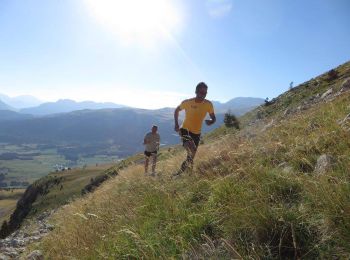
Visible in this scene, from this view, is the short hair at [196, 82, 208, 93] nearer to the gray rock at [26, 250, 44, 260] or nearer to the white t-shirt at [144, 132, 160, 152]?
the gray rock at [26, 250, 44, 260]

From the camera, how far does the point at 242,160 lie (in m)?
6.91

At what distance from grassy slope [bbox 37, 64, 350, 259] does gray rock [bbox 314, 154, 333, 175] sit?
0.35ft

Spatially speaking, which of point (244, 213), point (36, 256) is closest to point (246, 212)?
point (244, 213)

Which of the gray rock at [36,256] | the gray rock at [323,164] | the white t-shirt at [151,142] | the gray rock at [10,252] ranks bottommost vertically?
the gray rock at [10,252]

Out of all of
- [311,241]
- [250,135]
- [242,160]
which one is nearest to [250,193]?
[311,241]

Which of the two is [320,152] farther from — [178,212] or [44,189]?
[44,189]

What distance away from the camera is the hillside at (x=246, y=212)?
4.05m

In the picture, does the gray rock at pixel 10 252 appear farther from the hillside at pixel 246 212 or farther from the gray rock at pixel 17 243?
the hillside at pixel 246 212

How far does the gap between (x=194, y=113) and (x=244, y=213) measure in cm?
741

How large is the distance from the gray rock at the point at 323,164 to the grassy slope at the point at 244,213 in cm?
11

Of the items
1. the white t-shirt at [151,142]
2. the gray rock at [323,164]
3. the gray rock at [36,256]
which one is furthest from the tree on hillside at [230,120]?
the gray rock at [323,164]

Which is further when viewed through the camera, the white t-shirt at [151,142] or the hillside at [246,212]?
the white t-shirt at [151,142]

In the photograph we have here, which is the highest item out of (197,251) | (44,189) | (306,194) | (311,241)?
(306,194)

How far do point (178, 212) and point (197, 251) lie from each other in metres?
1.06
